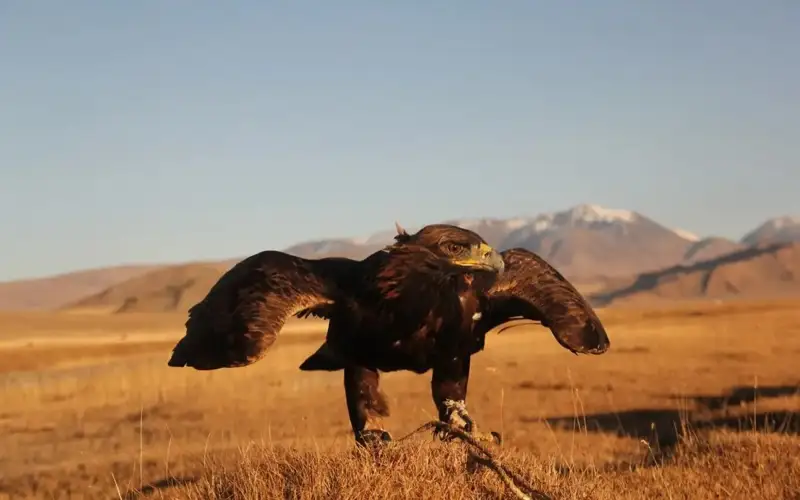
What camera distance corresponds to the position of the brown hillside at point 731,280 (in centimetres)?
13700

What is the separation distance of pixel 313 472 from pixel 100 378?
76.7 feet

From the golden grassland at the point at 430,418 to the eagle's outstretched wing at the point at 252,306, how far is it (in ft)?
2.27

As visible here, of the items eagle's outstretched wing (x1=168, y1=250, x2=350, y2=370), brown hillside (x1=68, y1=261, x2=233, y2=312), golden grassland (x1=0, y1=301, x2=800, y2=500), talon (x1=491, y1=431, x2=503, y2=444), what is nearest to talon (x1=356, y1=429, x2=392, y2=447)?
golden grassland (x1=0, y1=301, x2=800, y2=500)

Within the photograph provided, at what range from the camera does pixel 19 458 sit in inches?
556

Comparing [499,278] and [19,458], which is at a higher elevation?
[499,278]

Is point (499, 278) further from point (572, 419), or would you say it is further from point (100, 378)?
point (100, 378)

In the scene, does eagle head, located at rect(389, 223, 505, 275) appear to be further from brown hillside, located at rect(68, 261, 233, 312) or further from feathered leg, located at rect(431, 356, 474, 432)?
brown hillside, located at rect(68, 261, 233, 312)

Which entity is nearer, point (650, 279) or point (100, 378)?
point (100, 378)

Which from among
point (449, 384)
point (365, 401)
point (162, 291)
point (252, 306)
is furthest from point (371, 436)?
point (162, 291)

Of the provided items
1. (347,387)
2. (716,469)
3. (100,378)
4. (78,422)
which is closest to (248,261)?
(347,387)

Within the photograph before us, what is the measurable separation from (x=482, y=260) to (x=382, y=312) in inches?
29.4

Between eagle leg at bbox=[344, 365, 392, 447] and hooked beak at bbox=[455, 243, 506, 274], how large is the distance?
1.11m

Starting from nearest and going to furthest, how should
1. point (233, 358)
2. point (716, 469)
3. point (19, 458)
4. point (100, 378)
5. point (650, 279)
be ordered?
point (233, 358) < point (716, 469) < point (19, 458) < point (100, 378) < point (650, 279)

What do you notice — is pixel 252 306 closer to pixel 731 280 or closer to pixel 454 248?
pixel 454 248
